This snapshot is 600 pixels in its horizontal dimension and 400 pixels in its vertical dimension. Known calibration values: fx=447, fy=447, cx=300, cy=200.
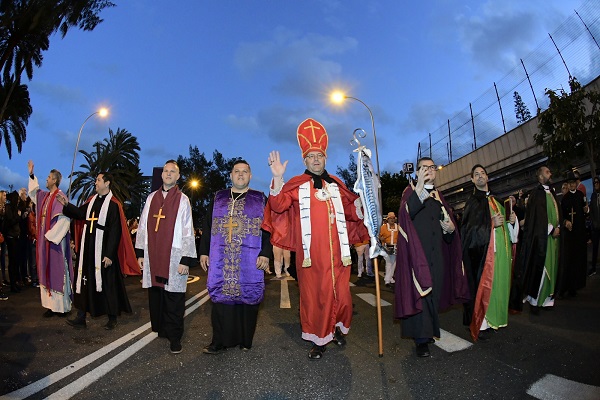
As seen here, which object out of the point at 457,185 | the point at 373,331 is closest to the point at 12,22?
the point at 373,331

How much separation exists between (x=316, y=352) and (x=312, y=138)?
250 centimetres

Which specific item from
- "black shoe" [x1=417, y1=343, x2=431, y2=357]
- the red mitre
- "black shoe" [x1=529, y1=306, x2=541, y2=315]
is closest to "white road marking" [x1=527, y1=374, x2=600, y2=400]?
"black shoe" [x1=417, y1=343, x2=431, y2=357]

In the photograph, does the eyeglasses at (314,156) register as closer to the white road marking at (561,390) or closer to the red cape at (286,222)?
the red cape at (286,222)

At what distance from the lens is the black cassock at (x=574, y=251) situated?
25.8ft

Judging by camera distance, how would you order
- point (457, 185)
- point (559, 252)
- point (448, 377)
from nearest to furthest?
point (448, 377)
point (559, 252)
point (457, 185)

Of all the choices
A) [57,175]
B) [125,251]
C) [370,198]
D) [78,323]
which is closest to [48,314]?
[78,323]

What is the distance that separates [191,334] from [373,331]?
2394 mm

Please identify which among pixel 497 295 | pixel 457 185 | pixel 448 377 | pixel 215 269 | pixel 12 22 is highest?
pixel 12 22

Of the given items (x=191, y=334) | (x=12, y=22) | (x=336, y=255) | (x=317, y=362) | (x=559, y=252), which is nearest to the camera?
(x=317, y=362)

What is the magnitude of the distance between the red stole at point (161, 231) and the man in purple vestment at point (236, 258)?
1.37 ft

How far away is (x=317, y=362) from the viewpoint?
4527 mm

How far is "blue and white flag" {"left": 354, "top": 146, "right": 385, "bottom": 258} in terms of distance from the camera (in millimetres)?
4980

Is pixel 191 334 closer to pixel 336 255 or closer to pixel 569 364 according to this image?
pixel 336 255

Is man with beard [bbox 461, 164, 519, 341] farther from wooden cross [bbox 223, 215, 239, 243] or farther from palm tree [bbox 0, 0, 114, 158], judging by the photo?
palm tree [bbox 0, 0, 114, 158]
